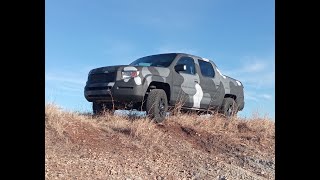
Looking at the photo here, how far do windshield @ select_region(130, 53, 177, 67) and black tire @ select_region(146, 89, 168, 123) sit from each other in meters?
0.99

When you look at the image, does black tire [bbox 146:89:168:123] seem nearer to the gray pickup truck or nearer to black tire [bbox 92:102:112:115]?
the gray pickup truck

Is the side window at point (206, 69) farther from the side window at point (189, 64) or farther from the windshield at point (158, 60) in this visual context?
the windshield at point (158, 60)

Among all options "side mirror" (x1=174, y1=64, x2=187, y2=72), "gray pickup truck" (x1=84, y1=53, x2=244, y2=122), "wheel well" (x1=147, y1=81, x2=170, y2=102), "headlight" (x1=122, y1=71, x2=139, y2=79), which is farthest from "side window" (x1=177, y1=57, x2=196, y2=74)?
"headlight" (x1=122, y1=71, x2=139, y2=79)

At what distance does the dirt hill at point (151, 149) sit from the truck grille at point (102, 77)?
2.76ft

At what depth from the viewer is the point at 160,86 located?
9398 millimetres

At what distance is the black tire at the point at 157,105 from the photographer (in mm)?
8734

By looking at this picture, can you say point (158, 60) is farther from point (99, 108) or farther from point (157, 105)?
point (99, 108)

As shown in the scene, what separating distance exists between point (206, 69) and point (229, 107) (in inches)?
53.6

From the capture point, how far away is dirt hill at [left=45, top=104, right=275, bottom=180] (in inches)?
246
